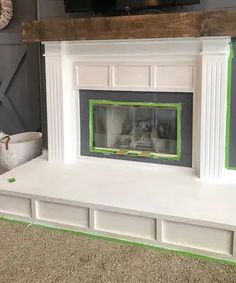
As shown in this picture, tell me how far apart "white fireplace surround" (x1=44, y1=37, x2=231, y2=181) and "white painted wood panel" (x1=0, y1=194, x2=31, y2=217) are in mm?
532

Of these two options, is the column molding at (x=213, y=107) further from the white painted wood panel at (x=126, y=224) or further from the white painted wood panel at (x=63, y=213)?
the white painted wood panel at (x=63, y=213)

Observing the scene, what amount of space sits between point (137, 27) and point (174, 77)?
1.24ft

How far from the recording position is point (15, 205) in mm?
2457

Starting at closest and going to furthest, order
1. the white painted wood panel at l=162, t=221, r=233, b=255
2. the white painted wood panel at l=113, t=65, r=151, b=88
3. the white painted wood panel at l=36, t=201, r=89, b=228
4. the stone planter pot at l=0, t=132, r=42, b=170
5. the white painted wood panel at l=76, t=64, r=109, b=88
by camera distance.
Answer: the white painted wood panel at l=162, t=221, r=233, b=255, the white painted wood panel at l=36, t=201, r=89, b=228, the white painted wood panel at l=113, t=65, r=151, b=88, the white painted wood panel at l=76, t=64, r=109, b=88, the stone planter pot at l=0, t=132, r=42, b=170

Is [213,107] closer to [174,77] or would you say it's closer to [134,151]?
[174,77]

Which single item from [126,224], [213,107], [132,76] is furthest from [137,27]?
[126,224]

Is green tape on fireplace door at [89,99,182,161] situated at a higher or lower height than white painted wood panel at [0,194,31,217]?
higher

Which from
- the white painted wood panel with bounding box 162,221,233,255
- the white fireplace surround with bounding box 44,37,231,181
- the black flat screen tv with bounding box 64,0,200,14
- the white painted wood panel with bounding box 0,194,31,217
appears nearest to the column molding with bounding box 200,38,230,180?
the white fireplace surround with bounding box 44,37,231,181

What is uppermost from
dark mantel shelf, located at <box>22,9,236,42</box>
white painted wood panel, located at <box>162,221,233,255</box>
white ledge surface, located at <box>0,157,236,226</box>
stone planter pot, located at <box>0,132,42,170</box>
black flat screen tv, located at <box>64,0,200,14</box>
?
black flat screen tv, located at <box>64,0,200,14</box>

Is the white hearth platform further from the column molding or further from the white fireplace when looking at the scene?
the column molding

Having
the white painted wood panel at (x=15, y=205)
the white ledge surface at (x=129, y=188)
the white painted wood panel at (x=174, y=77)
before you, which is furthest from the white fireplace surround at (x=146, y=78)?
the white painted wood panel at (x=15, y=205)

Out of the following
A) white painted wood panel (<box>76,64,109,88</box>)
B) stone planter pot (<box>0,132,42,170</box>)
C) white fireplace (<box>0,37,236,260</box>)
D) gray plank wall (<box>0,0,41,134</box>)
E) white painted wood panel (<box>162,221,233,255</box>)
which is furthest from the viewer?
gray plank wall (<box>0,0,41,134</box>)

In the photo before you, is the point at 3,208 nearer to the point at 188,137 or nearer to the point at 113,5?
the point at 188,137

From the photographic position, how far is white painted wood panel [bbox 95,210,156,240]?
212cm
